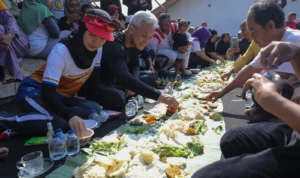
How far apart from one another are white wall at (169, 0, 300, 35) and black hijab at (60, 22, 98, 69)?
687 inches

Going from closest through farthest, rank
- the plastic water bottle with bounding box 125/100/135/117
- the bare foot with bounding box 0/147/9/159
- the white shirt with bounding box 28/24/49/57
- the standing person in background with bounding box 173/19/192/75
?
the bare foot with bounding box 0/147/9/159
the plastic water bottle with bounding box 125/100/135/117
the white shirt with bounding box 28/24/49/57
the standing person in background with bounding box 173/19/192/75

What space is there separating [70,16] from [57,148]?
4.06 meters

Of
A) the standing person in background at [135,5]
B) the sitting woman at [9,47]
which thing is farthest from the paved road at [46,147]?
the standing person in background at [135,5]

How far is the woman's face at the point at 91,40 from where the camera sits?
2.84 m

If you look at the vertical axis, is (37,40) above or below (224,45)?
above

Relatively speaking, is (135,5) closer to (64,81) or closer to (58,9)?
(58,9)

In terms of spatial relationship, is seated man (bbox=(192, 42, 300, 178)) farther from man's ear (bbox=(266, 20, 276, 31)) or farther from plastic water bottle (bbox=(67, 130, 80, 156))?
plastic water bottle (bbox=(67, 130, 80, 156))

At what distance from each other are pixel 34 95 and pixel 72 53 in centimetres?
70

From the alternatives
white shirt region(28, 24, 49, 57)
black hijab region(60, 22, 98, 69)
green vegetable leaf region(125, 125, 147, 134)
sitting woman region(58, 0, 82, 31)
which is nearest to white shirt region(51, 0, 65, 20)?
sitting woman region(58, 0, 82, 31)

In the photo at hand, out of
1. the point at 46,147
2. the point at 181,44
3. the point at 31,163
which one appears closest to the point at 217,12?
the point at 181,44

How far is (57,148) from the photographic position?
248cm

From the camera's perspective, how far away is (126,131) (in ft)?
10.1

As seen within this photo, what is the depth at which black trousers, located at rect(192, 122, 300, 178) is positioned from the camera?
1.43 metres

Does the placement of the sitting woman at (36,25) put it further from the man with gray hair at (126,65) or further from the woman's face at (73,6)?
the man with gray hair at (126,65)
